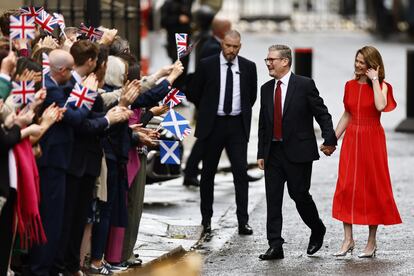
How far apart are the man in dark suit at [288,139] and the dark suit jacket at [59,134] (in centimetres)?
266

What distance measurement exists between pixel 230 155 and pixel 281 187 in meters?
1.56

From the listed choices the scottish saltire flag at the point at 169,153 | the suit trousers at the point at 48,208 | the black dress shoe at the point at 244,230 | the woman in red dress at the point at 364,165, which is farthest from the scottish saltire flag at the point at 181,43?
the black dress shoe at the point at 244,230

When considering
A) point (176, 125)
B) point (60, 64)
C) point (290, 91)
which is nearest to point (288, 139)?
point (290, 91)

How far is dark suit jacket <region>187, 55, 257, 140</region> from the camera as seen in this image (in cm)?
1398

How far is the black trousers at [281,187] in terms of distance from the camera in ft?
41.1

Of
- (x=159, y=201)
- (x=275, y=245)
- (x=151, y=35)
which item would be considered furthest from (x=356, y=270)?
(x=151, y=35)

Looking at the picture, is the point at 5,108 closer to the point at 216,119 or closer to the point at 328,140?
the point at 328,140

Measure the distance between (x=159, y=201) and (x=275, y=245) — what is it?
152 inches

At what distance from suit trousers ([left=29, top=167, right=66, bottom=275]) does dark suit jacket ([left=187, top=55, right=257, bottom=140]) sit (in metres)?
3.93

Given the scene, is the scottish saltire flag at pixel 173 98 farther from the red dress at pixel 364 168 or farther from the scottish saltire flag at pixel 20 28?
the scottish saltire flag at pixel 20 28

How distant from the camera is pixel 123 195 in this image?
11.4 m

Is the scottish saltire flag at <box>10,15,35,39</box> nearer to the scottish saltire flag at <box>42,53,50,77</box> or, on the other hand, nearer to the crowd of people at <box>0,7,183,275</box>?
the crowd of people at <box>0,7,183,275</box>

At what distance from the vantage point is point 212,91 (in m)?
14.0

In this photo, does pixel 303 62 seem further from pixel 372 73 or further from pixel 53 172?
pixel 53 172
